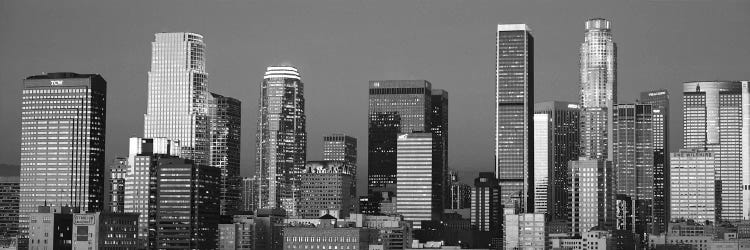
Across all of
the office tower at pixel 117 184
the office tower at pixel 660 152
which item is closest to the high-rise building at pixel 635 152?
the office tower at pixel 660 152

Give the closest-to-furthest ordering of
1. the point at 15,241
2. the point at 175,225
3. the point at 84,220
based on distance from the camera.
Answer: the point at 84,220 < the point at 15,241 < the point at 175,225

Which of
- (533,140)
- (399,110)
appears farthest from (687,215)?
(399,110)

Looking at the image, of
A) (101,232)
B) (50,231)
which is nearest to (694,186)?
(101,232)

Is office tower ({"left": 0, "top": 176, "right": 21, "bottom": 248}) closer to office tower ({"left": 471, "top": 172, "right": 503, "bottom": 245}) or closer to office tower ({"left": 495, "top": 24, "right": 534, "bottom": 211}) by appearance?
office tower ({"left": 471, "top": 172, "right": 503, "bottom": 245})

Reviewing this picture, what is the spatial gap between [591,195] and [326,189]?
70.5 feet

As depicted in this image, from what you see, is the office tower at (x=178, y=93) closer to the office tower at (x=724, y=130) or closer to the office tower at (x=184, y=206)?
the office tower at (x=184, y=206)

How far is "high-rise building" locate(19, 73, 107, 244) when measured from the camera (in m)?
102

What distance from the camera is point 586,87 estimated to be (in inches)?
5167

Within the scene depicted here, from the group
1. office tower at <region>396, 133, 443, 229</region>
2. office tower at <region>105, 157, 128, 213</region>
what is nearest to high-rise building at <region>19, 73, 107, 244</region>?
office tower at <region>105, 157, 128, 213</region>

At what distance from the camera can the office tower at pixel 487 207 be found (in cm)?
11050

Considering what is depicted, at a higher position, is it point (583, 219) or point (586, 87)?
point (586, 87)

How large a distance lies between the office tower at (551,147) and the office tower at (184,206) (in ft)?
96.3

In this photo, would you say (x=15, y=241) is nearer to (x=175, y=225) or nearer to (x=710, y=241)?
(x=175, y=225)

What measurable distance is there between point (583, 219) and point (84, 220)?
116ft
